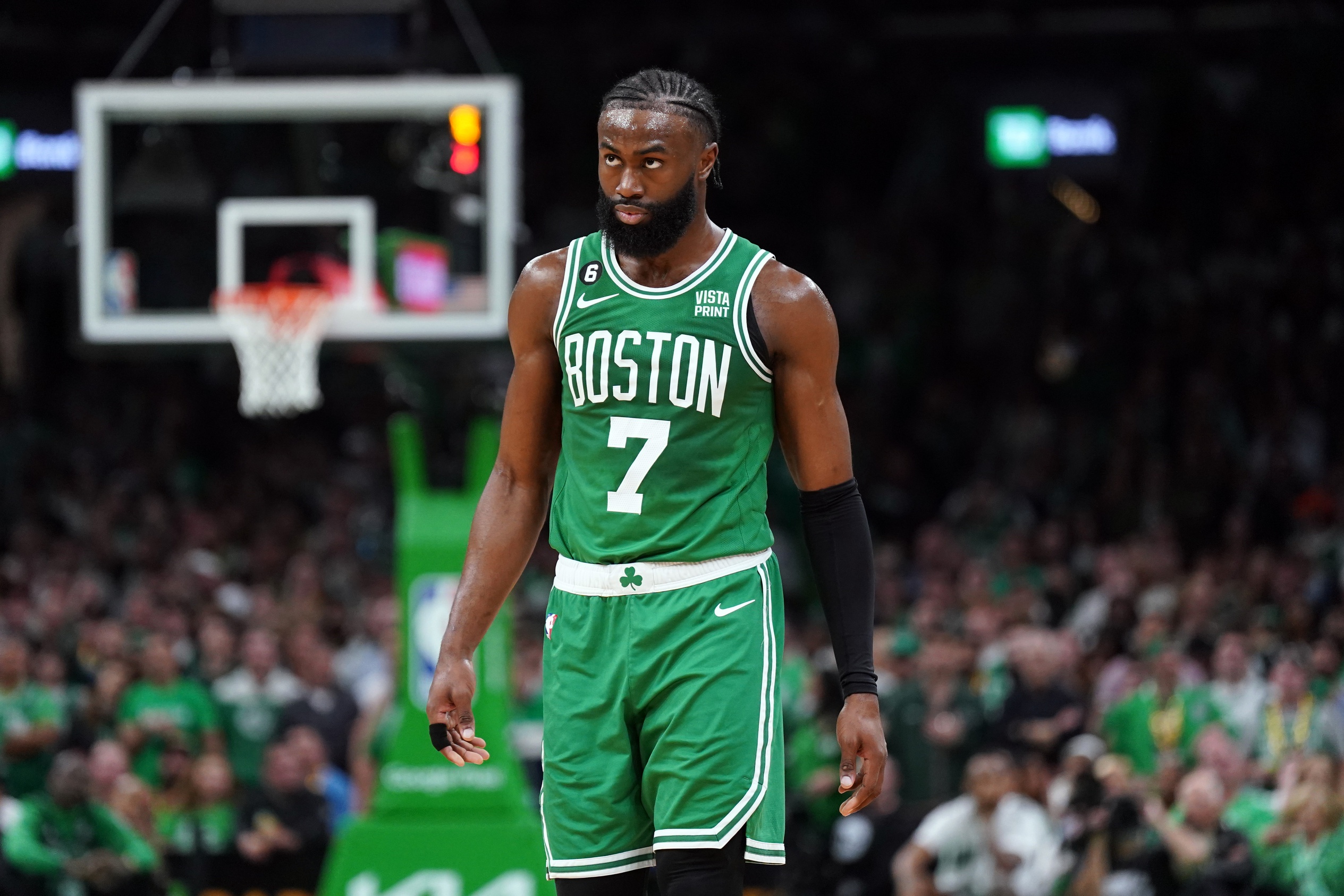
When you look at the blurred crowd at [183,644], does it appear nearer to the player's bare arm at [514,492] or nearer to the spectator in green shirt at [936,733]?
the spectator in green shirt at [936,733]

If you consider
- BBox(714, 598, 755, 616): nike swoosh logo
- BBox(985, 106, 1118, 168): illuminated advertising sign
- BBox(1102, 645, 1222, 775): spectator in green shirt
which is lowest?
BBox(1102, 645, 1222, 775): spectator in green shirt

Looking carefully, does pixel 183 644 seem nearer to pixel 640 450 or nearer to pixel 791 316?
pixel 640 450

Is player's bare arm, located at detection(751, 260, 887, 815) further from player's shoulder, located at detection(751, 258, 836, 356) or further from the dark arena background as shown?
the dark arena background

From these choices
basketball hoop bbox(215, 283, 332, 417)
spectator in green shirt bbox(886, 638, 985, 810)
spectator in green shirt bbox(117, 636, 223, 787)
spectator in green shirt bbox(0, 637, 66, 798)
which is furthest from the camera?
spectator in green shirt bbox(117, 636, 223, 787)

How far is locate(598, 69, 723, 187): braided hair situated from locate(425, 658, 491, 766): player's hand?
1.21 m

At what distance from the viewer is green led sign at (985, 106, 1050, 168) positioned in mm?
18016

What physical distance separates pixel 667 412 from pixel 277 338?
5.78 metres

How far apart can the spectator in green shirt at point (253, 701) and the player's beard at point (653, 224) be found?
835cm

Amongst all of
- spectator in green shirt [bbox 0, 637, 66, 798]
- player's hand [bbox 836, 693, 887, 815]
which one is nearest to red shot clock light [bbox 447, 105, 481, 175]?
spectator in green shirt [bbox 0, 637, 66, 798]

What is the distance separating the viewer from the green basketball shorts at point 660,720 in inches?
148

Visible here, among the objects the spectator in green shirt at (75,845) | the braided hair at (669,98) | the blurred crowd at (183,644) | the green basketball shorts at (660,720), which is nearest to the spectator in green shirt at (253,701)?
the blurred crowd at (183,644)

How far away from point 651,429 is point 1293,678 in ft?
23.9

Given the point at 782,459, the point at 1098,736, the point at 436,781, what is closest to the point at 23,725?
the point at 436,781

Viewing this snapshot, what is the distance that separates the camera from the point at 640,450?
12.7ft
